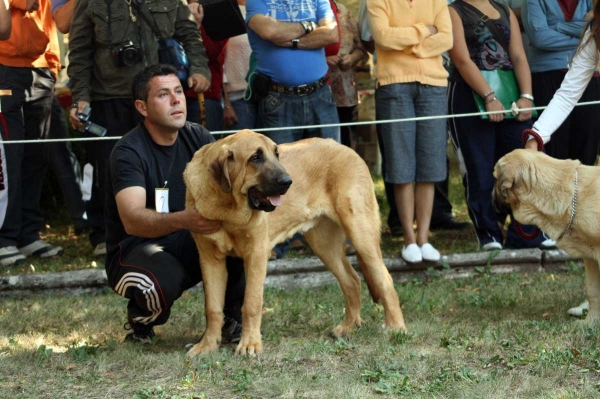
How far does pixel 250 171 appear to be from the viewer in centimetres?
507

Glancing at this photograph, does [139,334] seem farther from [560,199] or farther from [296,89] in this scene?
[560,199]

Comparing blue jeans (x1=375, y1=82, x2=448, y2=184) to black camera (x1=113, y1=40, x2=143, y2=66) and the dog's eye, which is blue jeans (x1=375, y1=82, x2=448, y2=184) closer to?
black camera (x1=113, y1=40, x2=143, y2=66)

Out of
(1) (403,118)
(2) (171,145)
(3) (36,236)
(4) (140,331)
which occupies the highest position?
(2) (171,145)

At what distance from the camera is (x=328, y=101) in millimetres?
7605

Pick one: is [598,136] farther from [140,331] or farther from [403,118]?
[140,331]

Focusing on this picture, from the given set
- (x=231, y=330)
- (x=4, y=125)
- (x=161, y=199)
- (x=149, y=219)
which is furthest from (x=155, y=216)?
(x=4, y=125)

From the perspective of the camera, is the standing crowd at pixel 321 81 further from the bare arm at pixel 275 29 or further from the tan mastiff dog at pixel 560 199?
the tan mastiff dog at pixel 560 199

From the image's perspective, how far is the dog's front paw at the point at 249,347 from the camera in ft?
17.8

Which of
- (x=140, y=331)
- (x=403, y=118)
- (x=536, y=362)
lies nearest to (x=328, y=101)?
(x=403, y=118)

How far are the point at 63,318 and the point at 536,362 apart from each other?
3379 mm

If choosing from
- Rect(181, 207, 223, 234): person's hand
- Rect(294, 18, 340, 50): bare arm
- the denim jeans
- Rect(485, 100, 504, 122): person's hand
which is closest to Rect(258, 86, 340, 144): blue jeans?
Rect(294, 18, 340, 50): bare arm

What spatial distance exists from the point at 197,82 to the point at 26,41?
5.26 feet

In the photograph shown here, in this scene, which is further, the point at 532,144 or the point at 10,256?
the point at 10,256

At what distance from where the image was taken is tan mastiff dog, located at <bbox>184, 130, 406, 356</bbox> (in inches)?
200
